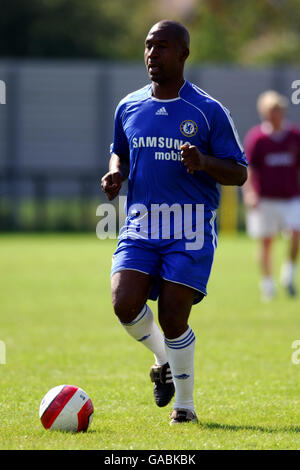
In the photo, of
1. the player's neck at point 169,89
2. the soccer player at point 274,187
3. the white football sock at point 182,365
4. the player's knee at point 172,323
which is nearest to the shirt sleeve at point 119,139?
the player's neck at point 169,89

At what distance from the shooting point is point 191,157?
17.9 feet

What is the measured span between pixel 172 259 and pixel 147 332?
578mm

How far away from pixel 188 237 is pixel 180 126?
67cm

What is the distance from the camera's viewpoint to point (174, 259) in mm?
5781

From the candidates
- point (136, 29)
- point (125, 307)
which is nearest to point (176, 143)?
point (125, 307)

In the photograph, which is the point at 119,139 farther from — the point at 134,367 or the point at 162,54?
the point at 134,367

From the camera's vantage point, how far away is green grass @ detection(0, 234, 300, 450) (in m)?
5.43

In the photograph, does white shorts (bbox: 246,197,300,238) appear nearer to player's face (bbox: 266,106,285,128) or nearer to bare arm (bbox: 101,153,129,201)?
player's face (bbox: 266,106,285,128)

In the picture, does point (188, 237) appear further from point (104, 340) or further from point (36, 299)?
point (36, 299)

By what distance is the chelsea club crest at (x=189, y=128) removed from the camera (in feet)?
19.0

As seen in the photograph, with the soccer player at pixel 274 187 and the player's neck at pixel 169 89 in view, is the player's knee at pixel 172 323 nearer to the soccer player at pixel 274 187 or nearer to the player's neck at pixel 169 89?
the player's neck at pixel 169 89

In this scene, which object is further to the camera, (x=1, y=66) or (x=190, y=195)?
(x=1, y=66)
